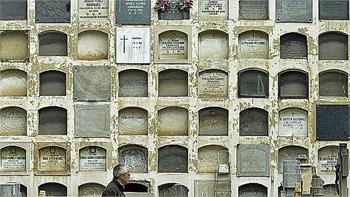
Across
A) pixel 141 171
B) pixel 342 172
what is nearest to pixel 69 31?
pixel 141 171

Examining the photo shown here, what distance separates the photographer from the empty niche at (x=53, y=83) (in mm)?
14109

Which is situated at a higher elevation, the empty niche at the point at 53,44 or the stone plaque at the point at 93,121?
the empty niche at the point at 53,44

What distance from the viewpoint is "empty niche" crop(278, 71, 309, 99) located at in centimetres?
1407

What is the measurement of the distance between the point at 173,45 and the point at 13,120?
2704 mm

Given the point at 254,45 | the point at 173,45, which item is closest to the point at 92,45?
the point at 173,45

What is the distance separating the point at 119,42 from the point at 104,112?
3.59 ft

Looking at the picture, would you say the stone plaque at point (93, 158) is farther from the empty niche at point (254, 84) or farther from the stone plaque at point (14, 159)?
the empty niche at point (254, 84)

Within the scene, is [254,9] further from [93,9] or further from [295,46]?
[93,9]

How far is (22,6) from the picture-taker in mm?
14266

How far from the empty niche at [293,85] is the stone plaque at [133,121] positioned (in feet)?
6.90

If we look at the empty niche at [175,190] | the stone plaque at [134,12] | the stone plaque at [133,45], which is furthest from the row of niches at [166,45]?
the empty niche at [175,190]

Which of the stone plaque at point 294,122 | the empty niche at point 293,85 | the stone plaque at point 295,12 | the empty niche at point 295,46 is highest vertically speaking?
the stone plaque at point 295,12

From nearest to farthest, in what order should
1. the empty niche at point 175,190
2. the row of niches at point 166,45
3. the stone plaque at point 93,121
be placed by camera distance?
the empty niche at point 175,190 < the stone plaque at point 93,121 < the row of niches at point 166,45

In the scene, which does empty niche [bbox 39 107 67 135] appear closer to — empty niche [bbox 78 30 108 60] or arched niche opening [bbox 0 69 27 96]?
arched niche opening [bbox 0 69 27 96]
